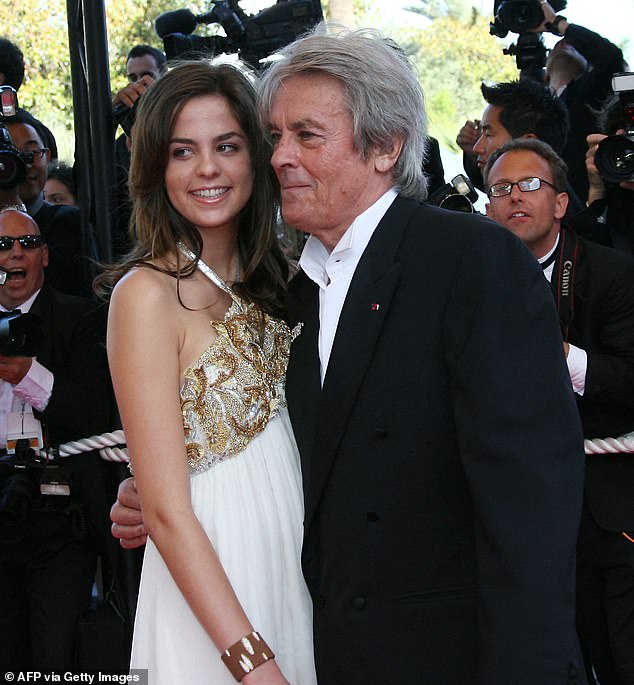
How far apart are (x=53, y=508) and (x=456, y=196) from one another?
1714 mm

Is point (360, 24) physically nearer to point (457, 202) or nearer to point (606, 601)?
point (457, 202)

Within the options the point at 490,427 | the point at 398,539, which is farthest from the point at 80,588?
the point at 490,427

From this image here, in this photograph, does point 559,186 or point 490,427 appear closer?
point 490,427

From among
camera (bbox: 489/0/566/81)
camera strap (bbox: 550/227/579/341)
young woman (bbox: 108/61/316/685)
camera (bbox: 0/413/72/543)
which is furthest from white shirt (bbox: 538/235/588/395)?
camera (bbox: 489/0/566/81)

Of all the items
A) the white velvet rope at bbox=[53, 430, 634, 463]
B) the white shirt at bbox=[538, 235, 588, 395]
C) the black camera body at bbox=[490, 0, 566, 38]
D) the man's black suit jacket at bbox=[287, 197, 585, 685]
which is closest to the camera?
the man's black suit jacket at bbox=[287, 197, 585, 685]

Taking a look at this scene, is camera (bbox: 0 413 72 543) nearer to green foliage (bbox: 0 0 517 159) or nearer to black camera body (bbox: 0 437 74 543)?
black camera body (bbox: 0 437 74 543)

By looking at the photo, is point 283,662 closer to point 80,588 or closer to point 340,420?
point 340,420

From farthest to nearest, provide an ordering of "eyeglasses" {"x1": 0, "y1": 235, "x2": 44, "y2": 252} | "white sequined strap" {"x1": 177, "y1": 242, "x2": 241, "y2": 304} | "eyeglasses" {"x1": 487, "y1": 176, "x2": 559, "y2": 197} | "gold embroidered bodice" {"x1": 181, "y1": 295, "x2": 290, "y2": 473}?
"eyeglasses" {"x1": 0, "y1": 235, "x2": 44, "y2": 252} < "eyeglasses" {"x1": 487, "y1": 176, "x2": 559, "y2": 197} < "white sequined strap" {"x1": 177, "y1": 242, "x2": 241, "y2": 304} < "gold embroidered bodice" {"x1": 181, "y1": 295, "x2": 290, "y2": 473}

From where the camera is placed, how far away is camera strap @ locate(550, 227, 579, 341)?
10.5 feet

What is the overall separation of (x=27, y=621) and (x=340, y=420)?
2.21 metres

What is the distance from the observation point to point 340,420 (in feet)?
5.96

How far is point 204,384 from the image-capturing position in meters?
2.12

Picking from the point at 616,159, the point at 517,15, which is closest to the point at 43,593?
the point at 616,159

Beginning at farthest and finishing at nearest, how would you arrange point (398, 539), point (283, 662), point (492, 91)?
1. point (492, 91)
2. point (283, 662)
3. point (398, 539)
